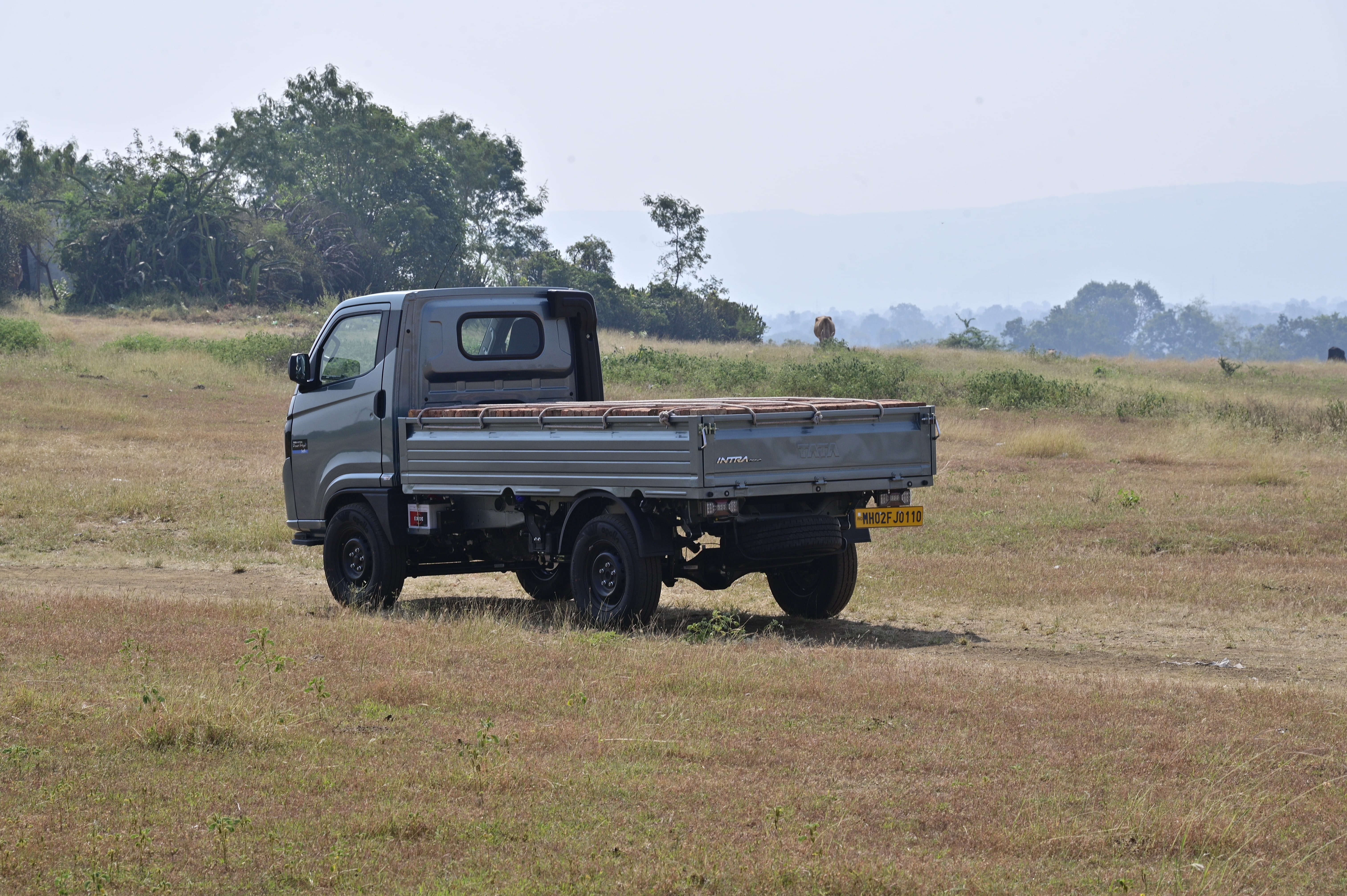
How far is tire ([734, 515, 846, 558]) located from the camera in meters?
9.96

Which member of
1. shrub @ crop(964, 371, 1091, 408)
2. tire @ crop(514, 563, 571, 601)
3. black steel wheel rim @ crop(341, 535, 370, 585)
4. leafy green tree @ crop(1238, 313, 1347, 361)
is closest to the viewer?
black steel wheel rim @ crop(341, 535, 370, 585)

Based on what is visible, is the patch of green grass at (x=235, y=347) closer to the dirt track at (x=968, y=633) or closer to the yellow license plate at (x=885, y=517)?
the dirt track at (x=968, y=633)

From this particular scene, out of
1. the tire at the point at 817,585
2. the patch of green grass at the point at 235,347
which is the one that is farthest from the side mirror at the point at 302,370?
the patch of green grass at the point at 235,347

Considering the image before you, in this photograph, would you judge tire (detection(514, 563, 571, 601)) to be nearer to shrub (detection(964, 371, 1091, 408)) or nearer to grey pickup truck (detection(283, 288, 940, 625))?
grey pickup truck (detection(283, 288, 940, 625))

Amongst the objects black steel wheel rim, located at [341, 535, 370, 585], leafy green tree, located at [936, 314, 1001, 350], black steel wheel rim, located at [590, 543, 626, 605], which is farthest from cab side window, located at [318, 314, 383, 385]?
leafy green tree, located at [936, 314, 1001, 350]

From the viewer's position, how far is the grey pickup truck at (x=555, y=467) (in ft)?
32.2

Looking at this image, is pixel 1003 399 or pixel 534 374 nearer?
pixel 534 374

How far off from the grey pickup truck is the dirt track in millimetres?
451

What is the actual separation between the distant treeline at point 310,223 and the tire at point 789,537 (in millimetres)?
58614

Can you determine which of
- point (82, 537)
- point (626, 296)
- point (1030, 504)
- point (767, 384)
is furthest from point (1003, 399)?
point (626, 296)

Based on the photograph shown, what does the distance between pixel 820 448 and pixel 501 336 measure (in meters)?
3.47

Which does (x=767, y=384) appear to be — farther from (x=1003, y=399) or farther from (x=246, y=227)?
(x=246, y=227)

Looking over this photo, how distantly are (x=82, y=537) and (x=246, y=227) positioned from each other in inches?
2170

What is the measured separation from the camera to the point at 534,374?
1220 centimetres
